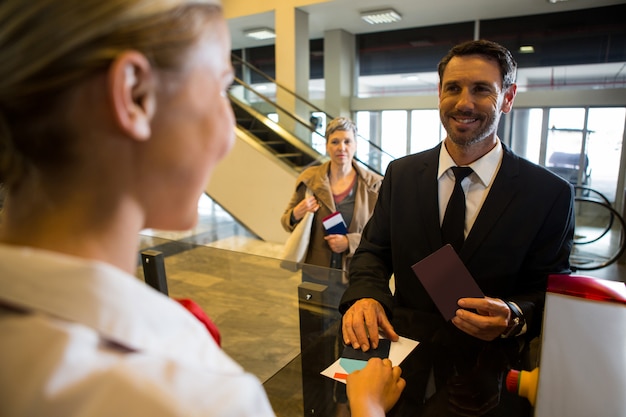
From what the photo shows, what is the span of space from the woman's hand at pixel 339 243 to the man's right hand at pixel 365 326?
1473 mm

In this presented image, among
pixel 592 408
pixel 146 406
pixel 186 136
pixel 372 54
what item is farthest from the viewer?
pixel 372 54

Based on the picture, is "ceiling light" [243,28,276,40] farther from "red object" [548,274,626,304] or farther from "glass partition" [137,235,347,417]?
"red object" [548,274,626,304]

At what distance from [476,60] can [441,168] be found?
0.45m

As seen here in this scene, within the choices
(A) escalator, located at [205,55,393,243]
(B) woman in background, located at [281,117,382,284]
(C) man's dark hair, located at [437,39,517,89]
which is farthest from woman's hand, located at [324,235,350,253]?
(A) escalator, located at [205,55,393,243]

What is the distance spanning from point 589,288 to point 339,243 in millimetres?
2257

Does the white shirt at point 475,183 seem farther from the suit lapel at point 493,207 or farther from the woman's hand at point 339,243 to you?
the woman's hand at point 339,243

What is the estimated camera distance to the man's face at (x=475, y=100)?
1678mm

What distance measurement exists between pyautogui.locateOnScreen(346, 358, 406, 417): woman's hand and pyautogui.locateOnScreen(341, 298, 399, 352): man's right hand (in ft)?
0.68

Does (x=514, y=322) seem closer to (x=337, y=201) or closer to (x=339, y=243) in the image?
(x=339, y=243)

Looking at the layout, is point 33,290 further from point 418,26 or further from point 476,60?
point 418,26

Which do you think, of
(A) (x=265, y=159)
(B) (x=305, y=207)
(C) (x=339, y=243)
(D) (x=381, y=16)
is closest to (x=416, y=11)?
(D) (x=381, y=16)

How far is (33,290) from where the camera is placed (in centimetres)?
40

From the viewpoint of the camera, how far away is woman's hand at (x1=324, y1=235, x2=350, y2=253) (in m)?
2.89

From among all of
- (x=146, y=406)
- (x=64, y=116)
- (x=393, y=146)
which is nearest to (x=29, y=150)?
(x=64, y=116)
